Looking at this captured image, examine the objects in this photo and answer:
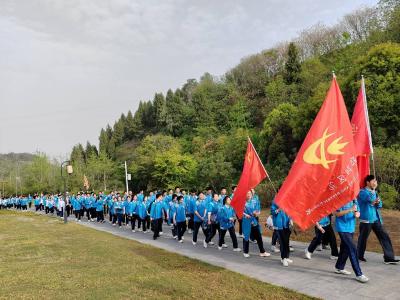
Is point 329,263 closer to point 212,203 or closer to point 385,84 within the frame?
point 212,203

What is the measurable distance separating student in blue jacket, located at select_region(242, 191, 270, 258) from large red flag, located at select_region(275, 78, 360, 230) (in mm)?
3225

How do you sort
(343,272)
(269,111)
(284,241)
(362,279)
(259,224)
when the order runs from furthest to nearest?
(269,111) → (259,224) → (284,241) → (343,272) → (362,279)

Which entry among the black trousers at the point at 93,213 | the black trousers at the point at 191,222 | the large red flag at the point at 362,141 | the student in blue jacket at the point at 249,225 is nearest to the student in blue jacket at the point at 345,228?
the large red flag at the point at 362,141

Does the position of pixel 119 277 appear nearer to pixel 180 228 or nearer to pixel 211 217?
pixel 211 217

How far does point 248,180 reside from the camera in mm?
11406

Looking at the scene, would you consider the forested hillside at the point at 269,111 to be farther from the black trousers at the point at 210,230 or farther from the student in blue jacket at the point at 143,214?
the student in blue jacket at the point at 143,214

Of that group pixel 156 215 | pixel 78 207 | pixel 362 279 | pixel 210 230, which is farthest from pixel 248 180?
pixel 78 207

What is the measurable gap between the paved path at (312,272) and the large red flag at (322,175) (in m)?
1.28

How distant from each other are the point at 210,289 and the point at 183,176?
36179 millimetres

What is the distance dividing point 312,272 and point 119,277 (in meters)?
4.28

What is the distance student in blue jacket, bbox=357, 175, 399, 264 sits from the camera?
8.78 m

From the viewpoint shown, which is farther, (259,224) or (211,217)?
(211,217)

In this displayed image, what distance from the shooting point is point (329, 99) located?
323 inches

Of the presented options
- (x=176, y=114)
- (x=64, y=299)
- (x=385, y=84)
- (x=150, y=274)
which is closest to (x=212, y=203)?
(x=150, y=274)
